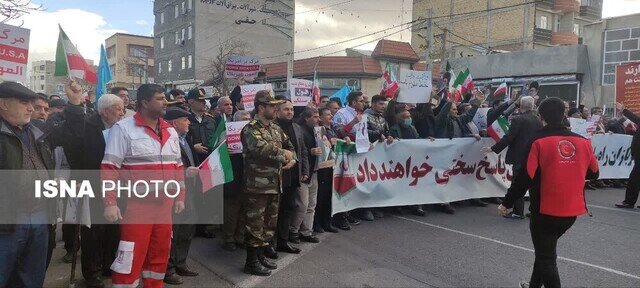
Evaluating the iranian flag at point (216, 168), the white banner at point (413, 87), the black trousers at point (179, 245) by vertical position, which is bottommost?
the black trousers at point (179, 245)

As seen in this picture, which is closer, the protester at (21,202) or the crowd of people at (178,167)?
the protester at (21,202)

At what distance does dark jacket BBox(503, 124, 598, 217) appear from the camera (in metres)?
3.83

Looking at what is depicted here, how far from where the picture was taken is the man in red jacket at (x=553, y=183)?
12.6 ft

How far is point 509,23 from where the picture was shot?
40656 millimetres

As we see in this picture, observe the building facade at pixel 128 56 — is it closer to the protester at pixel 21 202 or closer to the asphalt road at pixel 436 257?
the asphalt road at pixel 436 257

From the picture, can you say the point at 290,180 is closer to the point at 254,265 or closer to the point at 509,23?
the point at 254,265

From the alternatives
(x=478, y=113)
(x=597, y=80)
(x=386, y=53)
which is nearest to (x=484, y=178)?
(x=478, y=113)

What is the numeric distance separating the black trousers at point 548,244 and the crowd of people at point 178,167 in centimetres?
2

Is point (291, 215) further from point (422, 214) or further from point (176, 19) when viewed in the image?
point (176, 19)

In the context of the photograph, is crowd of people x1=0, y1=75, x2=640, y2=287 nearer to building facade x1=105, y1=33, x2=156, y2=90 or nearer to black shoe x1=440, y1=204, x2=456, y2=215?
black shoe x1=440, y1=204, x2=456, y2=215

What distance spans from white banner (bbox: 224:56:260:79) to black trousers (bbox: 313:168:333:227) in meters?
5.60

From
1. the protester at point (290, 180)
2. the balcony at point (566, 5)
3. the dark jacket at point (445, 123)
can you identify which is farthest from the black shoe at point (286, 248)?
the balcony at point (566, 5)

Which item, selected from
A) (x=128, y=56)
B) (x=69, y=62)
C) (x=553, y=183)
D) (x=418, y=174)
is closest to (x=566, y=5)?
(x=418, y=174)

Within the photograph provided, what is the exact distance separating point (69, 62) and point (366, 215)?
4.65 m
